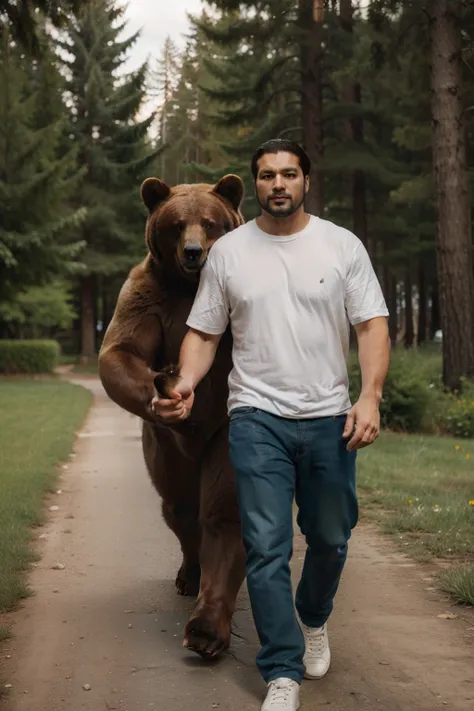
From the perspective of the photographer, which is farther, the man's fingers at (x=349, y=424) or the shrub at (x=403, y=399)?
the shrub at (x=403, y=399)

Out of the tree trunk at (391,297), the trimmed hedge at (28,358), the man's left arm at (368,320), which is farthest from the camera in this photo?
the tree trunk at (391,297)

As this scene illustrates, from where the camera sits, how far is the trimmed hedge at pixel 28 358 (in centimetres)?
3158

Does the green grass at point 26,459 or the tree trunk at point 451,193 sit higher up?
the tree trunk at point 451,193

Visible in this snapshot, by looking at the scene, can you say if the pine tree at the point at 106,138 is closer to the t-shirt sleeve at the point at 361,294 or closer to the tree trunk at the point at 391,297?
the tree trunk at the point at 391,297

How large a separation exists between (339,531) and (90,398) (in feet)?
60.4

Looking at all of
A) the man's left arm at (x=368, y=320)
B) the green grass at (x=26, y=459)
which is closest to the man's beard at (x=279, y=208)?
the man's left arm at (x=368, y=320)

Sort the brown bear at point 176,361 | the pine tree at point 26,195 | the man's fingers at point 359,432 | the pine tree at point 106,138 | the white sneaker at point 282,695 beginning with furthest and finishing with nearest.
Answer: the pine tree at point 106,138, the pine tree at point 26,195, the brown bear at point 176,361, the man's fingers at point 359,432, the white sneaker at point 282,695

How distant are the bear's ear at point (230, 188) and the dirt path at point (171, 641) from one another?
2.11 metres

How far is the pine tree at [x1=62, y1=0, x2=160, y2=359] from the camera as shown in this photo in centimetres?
3816

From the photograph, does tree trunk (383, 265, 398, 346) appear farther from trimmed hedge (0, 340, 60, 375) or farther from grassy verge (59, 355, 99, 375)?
trimmed hedge (0, 340, 60, 375)

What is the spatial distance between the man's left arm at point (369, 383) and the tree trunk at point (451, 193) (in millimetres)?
11141

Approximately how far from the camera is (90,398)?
21719 mm

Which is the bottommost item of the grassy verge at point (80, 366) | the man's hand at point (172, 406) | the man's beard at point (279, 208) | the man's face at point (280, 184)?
the grassy verge at point (80, 366)

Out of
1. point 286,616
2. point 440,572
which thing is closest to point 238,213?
point 286,616
